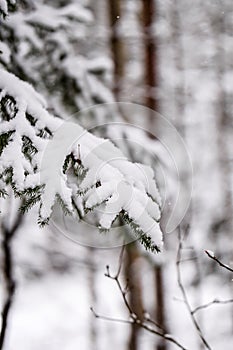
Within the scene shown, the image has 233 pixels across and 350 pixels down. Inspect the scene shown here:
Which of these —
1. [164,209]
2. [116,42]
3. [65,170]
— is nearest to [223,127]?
[116,42]

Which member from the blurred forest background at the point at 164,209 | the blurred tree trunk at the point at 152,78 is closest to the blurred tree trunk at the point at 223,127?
the blurred forest background at the point at 164,209

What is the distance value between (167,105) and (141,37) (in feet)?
8.01

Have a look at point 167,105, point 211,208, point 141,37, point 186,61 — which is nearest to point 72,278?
point 211,208

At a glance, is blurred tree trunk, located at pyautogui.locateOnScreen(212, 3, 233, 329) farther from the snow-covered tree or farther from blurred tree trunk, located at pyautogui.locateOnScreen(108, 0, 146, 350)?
the snow-covered tree

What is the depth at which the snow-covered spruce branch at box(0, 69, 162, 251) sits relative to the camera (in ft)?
Answer: 5.63

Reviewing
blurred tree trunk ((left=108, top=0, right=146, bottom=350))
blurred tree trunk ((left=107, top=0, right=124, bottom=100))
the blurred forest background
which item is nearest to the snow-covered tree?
the blurred forest background

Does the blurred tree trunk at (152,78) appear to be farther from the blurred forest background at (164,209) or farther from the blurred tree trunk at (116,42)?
the blurred tree trunk at (116,42)

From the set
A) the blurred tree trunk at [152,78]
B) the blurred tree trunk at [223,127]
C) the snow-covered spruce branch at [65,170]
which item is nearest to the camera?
the snow-covered spruce branch at [65,170]

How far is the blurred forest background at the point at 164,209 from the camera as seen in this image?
19.5 ft

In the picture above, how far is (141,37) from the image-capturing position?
5957mm

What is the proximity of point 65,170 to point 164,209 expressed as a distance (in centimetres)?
362

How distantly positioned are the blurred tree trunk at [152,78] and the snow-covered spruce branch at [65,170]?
4060mm

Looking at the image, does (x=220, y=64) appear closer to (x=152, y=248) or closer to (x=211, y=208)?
(x=211, y=208)

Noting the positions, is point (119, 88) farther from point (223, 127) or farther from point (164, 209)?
point (223, 127)
